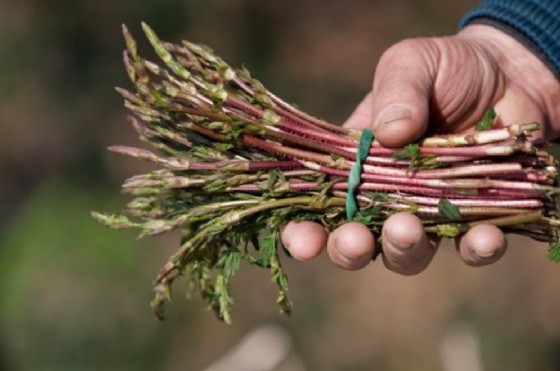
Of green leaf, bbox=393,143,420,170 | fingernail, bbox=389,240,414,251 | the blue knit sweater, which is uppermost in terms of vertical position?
the blue knit sweater

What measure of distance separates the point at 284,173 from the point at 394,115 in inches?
15.5

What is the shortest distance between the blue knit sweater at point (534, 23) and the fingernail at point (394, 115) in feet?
3.41

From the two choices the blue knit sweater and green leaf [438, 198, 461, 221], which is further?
the blue knit sweater

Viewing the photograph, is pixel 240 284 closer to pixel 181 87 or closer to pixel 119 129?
pixel 119 129

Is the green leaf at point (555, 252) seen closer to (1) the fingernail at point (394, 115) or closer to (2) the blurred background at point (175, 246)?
Answer: (1) the fingernail at point (394, 115)

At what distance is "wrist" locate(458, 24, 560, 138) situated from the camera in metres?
3.15

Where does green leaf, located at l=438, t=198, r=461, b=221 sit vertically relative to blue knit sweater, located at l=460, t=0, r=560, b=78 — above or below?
below

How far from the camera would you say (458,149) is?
239 cm

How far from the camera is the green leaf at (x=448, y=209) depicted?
91.5 inches

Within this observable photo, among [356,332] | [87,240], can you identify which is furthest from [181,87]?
[87,240]

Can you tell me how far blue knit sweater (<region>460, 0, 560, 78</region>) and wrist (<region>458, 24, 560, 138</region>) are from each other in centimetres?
2

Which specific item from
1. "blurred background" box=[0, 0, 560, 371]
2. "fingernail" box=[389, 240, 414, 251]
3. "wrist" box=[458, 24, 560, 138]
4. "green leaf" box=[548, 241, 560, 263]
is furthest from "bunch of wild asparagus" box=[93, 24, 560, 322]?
"blurred background" box=[0, 0, 560, 371]

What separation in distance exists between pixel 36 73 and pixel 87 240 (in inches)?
97.1

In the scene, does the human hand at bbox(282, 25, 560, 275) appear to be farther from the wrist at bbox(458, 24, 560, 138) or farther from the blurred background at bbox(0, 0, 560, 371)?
the blurred background at bbox(0, 0, 560, 371)
